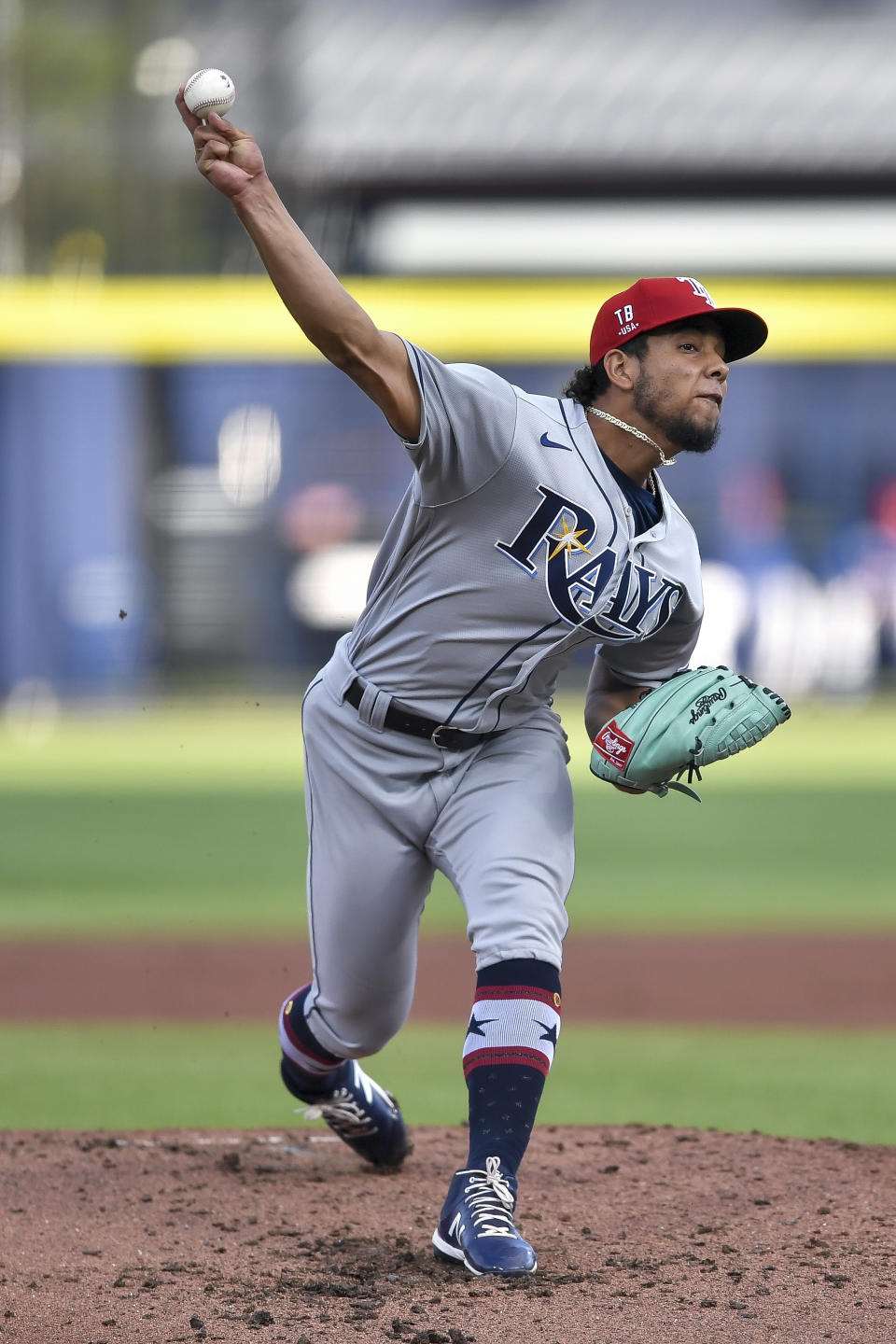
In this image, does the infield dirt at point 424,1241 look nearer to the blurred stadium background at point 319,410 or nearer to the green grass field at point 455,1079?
the green grass field at point 455,1079

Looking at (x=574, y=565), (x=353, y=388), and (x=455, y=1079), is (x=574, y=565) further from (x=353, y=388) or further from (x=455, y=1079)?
(x=353, y=388)

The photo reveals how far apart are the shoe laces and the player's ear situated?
1475 mm

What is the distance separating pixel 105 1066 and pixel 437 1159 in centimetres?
153

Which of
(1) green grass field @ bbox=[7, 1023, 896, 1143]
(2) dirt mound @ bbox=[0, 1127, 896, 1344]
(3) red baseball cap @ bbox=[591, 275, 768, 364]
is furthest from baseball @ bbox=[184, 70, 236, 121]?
(1) green grass field @ bbox=[7, 1023, 896, 1143]

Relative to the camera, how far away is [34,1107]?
4.51 metres

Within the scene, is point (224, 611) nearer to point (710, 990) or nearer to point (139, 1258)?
point (710, 990)

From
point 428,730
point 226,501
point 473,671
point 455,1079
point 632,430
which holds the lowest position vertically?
point 455,1079

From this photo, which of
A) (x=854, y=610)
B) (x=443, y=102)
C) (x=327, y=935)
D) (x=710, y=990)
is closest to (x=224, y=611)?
(x=854, y=610)

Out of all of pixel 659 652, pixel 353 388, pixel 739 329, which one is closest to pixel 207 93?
pixel 739 329

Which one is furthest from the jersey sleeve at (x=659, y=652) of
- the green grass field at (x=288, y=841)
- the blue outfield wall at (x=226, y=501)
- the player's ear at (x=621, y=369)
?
the blue outfield wall at (x=226, y=501)

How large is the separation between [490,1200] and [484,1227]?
0.05m

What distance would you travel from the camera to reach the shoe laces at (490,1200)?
2.88 metres

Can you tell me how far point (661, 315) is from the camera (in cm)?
328

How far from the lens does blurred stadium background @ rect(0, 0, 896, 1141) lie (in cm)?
1004
